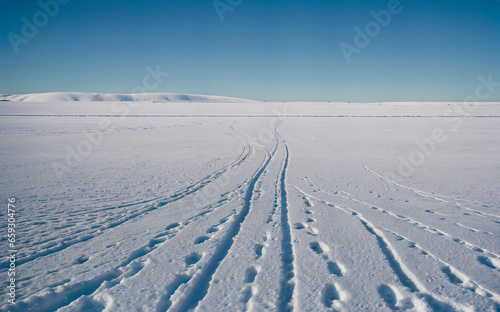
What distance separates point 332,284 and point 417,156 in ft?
29.4

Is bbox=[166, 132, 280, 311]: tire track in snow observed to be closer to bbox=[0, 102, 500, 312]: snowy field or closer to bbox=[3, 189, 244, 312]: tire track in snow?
bbox=[0, 102, 500, 312]: snowy field

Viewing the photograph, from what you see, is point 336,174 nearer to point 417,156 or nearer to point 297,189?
point 297,189

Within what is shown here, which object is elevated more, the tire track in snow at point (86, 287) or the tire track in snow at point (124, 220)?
the tire track in snow at point (124, 220)

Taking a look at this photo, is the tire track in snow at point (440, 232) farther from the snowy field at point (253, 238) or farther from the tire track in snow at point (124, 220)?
the tire track in snow at point (124, 220)

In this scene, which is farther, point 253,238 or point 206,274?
point 253,238

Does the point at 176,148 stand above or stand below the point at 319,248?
above

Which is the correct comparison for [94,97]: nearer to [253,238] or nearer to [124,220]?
[124,220]

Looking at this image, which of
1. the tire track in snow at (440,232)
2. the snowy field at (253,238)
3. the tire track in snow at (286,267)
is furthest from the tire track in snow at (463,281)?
the tire track in snow at (286,267)

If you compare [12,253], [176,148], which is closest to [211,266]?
[12,253]

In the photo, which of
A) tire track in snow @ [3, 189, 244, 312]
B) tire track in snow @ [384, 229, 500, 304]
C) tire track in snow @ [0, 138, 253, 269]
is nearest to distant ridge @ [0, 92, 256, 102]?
tire track in snow @ [0, 138, 253, 269]

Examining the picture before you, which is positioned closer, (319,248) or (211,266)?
(211,266)

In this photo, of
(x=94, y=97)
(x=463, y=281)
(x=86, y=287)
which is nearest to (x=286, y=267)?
(x=463, y=281)

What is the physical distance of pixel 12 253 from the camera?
3482 mm

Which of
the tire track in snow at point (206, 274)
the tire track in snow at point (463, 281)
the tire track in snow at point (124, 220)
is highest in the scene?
the tire track in snow at point (124, 220)
